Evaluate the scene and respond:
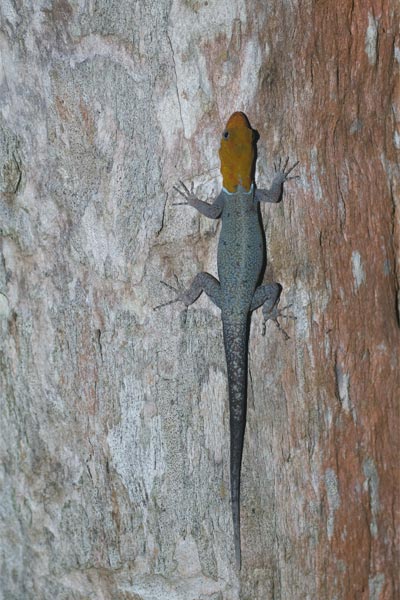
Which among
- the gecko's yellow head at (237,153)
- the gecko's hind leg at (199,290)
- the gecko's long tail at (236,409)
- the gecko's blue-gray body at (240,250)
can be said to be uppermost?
the gecko's yellow head at (237,153)

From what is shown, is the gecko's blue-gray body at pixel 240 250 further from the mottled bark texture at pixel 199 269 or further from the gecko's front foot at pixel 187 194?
the gecko's front foot at pixel 187 194

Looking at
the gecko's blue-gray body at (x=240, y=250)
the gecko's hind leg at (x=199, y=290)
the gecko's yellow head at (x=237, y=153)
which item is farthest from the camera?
the gecko's blue-gray body at (x=240, y=250)

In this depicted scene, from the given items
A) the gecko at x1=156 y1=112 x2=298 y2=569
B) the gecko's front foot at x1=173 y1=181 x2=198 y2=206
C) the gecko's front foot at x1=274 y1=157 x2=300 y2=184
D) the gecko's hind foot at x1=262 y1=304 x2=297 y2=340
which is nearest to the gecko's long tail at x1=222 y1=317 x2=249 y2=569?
the gecko at x1=156 y1=112 x2=298 y2=569

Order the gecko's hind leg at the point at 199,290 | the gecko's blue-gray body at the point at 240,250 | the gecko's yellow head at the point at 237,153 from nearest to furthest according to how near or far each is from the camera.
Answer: the gecko's yellow head at the point at 237,153
the gecko's hind leg at the point at 199,290
the gecko's blue-gray body at the point at 240,250

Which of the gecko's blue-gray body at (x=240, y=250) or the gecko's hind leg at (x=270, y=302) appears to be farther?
the gecko's blue-gray body at (x=240, y=250)

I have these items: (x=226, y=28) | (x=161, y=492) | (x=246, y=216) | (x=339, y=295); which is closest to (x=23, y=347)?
(x=161, y=492)

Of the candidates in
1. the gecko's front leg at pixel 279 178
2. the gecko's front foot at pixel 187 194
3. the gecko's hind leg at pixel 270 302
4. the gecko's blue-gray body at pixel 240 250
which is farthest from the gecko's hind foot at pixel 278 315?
the gecko's front foot at pixel 187 194

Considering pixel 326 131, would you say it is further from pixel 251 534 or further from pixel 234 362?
pixel 251 534

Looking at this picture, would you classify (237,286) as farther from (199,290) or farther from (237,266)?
(199,290)
